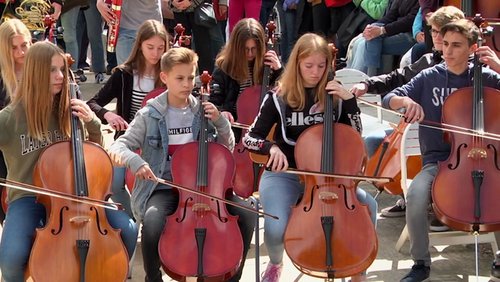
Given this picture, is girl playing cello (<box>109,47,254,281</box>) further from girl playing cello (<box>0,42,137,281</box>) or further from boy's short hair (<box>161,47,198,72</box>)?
girl playing cello (<box>0,42,137,281</box>)

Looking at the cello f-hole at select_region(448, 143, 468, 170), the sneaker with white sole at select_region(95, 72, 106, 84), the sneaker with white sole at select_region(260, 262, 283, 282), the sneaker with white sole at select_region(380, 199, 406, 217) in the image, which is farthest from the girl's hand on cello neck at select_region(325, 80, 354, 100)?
the sneaker with white sole at select_region(95, 72, 106, 84)

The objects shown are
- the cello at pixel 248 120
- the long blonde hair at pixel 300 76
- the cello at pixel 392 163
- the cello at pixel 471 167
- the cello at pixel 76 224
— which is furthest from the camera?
the cello at pixel 248 120

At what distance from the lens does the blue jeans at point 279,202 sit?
330 cm

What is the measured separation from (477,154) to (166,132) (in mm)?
1317

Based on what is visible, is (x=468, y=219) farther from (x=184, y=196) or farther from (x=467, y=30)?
(x=184, y=196)

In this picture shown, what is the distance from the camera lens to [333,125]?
10.7 ft

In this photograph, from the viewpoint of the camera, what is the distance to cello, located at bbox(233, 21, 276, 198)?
4238mm

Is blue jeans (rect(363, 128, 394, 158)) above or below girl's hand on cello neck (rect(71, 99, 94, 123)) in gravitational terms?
below

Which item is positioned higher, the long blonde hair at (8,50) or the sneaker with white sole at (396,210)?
the long blonde hair at (8,50)

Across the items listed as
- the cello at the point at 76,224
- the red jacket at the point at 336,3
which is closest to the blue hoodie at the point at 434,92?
the cello at the point at 76,224

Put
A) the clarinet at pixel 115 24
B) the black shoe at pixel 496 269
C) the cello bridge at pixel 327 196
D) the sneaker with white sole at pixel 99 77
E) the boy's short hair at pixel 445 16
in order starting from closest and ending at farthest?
the cello bridge at pixel 327 196 → the black shoe at pixel 496 269 → the boy's short hair at pixel 445 16 → the clarinet at pixel 115 24 → the sneaker with white sole at pixel 99 77

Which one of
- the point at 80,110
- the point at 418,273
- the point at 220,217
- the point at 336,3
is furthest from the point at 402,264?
the point at 336,3

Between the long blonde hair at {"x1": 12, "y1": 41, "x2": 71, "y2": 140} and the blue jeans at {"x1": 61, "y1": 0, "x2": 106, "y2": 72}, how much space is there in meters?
4.48

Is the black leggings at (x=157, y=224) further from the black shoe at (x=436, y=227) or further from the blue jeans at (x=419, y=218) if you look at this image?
the black shoe at (x=436, y=227)
